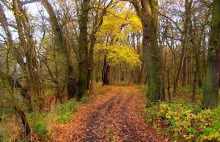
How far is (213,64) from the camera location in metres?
9.15

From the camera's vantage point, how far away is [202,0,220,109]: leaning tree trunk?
9.02 m

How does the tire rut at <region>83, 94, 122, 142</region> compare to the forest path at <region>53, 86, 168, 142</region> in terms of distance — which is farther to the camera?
the tire rut at <region>83, 94, 122, 142</region>

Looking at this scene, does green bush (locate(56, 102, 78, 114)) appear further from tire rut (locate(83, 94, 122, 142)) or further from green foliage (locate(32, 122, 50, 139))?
green foliage (locate(32, 122, 50, 139))

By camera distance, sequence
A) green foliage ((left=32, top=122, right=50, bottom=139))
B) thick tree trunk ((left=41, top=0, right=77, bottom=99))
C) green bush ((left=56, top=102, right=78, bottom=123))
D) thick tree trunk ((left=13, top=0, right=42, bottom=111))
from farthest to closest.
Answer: thick tree trunk ((left=41, top=0, right=77, bottom=99)) < thick tree trunk ((left=13, top=0, right=42, bottom=111)) < green bush ((left=56, top=102, right=78, bottom=123)) < green foliage ((left=32, top=122, right=50, bottom=139))

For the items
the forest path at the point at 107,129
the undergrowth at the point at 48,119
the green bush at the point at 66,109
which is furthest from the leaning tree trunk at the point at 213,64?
the green bush at the point at 66,109

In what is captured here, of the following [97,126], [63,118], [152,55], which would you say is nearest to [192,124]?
[97,126]

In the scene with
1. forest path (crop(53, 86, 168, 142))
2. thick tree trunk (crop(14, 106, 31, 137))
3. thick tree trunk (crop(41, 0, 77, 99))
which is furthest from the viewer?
thick tree trunk (crop(41, 0, 77, 99))

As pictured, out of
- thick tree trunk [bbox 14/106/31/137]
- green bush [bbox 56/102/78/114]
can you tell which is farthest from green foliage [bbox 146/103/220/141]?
green bush [bbox 56/102/78/114]

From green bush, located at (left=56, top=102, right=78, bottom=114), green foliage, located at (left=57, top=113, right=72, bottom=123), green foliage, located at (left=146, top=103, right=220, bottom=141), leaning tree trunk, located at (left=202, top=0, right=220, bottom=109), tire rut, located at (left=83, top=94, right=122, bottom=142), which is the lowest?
tire rut, located at (left=83, top=94, right=122, bottom=142)

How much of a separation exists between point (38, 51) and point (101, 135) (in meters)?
6.91

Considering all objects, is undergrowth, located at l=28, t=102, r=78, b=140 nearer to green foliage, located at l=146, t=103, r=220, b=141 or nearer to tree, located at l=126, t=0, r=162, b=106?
green foliage, located at l=146, t=103, r=220, b=141

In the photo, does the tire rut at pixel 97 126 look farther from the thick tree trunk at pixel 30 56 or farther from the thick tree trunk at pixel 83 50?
the thick tree trunk at pixel 83 50

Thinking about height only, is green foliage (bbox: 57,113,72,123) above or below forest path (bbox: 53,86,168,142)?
above

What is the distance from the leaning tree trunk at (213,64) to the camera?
355 inches
